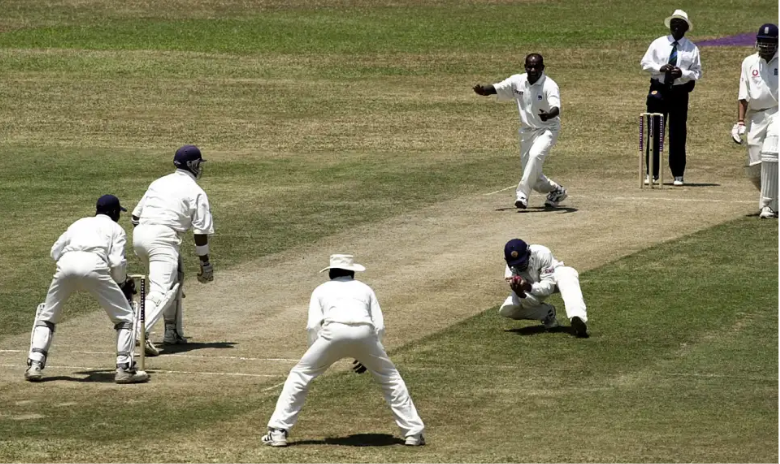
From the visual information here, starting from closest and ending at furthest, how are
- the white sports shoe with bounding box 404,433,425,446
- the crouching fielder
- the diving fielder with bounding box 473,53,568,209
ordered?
1. the crouching fielder
2. the white sports shoe with bounding box 404,433,425,446
3. the diving fielder with bounding box 473,53,568,209

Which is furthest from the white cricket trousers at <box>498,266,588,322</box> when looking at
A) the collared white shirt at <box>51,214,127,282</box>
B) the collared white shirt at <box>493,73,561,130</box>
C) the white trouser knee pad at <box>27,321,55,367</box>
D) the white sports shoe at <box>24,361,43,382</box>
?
the collared white shirt at <box>493,73,561,130</box>

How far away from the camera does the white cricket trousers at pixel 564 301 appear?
16.3 meters

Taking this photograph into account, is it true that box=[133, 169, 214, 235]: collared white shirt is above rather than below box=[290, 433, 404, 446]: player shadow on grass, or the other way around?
above

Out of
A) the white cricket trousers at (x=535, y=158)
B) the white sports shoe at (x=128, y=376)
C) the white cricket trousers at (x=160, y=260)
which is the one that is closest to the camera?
the white sports shoe at (x=128, y=376)

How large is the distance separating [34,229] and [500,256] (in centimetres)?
671

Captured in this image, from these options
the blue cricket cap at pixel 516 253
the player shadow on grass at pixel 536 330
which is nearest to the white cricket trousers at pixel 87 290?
the blue cricket cap at pixel 516 253

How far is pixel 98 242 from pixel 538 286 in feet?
14.8

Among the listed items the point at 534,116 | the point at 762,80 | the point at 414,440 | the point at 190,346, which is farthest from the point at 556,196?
the point at 414,440

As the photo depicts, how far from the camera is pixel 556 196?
933 inches

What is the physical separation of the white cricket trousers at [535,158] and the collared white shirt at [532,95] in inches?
4.5

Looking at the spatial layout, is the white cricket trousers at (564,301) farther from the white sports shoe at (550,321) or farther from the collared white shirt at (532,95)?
the collared white shirt at (532,95)

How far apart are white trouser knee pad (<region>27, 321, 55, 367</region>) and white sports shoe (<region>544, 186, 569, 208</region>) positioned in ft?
33.6

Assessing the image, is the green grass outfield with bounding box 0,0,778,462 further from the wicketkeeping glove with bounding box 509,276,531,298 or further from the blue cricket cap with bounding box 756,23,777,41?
the blue cricket cap with bounding box 756,23,777,41

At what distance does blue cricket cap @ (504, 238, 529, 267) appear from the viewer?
53.5ft
